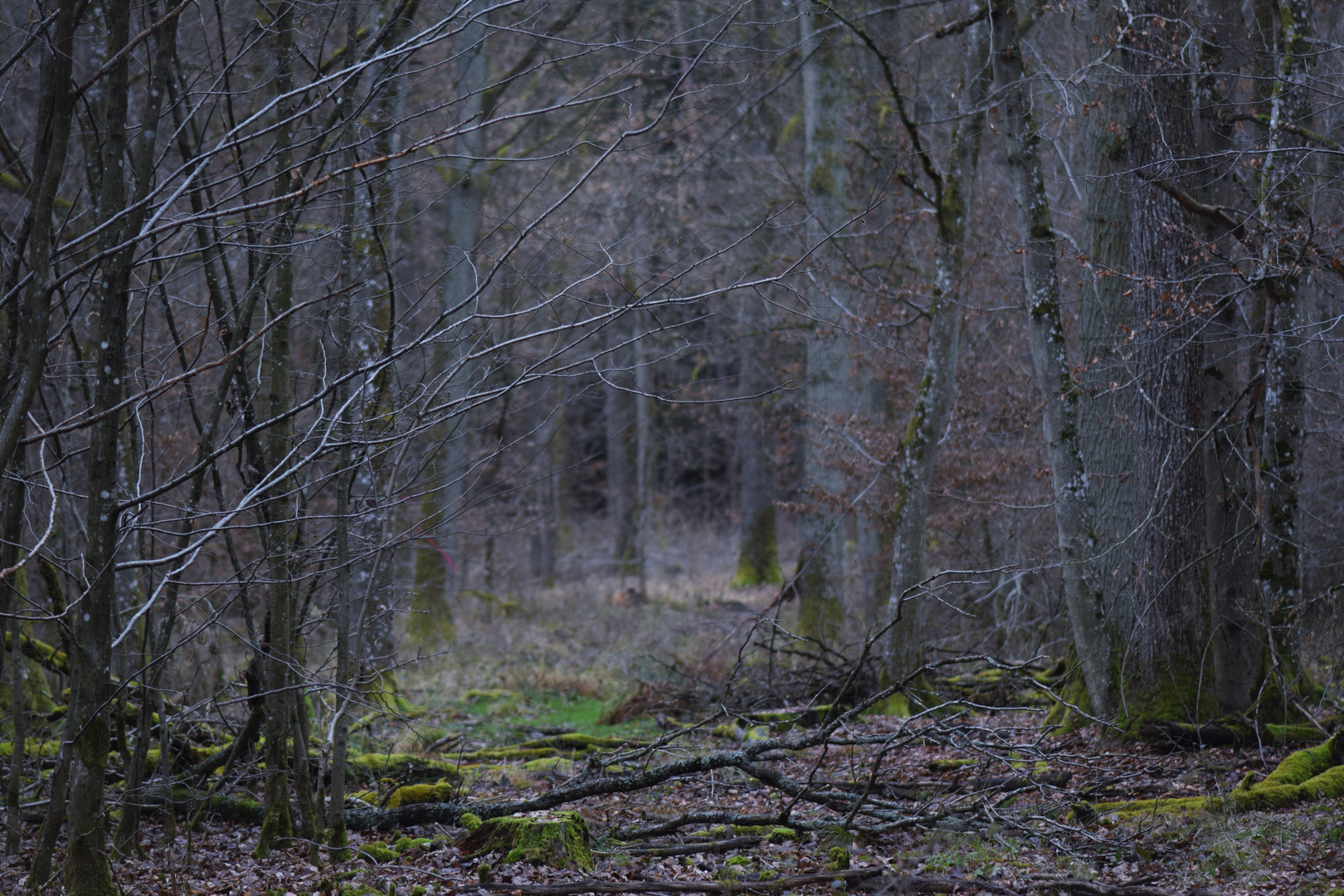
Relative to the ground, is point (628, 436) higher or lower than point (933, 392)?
lower

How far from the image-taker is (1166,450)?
7.10 meters

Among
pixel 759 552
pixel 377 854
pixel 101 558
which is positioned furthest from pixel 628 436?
pixel 759 552

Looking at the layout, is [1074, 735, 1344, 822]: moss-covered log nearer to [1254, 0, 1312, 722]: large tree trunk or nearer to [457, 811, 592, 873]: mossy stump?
[1254, 0, 1312, 722]: large tree trunk

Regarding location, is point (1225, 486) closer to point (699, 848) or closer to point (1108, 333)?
point (1108, 333)

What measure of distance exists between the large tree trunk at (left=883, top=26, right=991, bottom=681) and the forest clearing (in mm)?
39

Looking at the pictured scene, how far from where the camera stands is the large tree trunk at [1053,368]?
7.39 meters

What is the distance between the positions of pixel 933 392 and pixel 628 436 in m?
2.74

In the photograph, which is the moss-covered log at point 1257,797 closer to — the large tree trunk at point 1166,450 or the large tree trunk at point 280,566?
the large tree trunk at point 1166,450

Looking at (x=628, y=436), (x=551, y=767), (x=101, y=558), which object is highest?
(x=628, y=436)

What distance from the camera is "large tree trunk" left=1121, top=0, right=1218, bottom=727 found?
6.98 m

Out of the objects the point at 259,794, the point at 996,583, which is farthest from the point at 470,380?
the point at 996,583

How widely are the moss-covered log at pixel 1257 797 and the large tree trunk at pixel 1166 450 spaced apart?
3.19 ft

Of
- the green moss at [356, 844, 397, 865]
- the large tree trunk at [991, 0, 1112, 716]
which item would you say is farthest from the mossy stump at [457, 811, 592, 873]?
the large tree trunk at [991, 0, 1112, 716]

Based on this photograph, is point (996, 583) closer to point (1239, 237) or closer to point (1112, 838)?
point (1239, 237)
